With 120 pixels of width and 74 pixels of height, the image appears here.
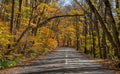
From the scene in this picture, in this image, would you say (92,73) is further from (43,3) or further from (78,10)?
(78,10)

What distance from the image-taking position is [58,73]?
630 inches

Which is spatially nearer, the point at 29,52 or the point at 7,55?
the point at 7,55

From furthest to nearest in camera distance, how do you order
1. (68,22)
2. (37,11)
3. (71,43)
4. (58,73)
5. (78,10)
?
(71,43) < (68,22) < (78,10) < (37,11) < (58,73)

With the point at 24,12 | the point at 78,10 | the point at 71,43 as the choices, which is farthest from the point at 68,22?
the point at 24,12

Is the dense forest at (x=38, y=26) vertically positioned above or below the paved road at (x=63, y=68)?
above

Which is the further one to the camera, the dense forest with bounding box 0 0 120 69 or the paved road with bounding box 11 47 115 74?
the dense forest with bounding box 0 0 120 69

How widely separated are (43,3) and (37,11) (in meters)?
2.46

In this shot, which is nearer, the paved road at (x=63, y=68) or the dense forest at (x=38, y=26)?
the paved road at (x=63, y=68)

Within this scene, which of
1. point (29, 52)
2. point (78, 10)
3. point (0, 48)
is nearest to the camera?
point (0, 48)

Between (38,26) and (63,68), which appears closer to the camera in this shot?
(63,68)

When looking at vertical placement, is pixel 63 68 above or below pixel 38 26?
below

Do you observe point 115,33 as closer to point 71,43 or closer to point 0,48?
point 0,48

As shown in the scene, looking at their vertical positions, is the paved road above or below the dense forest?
below

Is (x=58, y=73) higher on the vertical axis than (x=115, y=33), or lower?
lower
